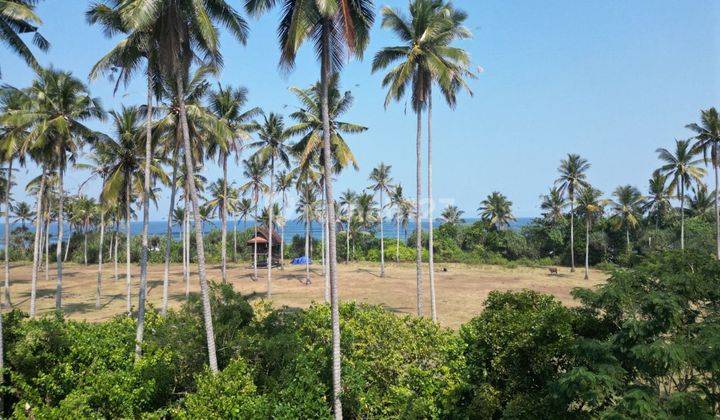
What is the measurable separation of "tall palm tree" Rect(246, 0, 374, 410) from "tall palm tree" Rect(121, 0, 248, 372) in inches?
79.5

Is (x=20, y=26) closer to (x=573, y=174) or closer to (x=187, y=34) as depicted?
(x=187, y=34)

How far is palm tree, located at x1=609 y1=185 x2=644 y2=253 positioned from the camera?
1933 inches

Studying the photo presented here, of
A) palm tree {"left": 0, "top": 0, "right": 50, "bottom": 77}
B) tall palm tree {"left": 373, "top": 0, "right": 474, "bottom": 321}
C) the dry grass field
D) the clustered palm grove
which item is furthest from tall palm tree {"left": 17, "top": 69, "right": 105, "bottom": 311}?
tall palm tree {"left": 373, "top": 0, "right": 474, "bottom": 321}

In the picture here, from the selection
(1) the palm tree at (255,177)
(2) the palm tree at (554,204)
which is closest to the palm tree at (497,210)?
(2) the palm tree at (554,204)

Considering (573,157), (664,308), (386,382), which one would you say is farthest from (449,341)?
(573,157)

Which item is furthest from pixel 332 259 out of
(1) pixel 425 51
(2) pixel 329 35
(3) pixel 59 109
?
(3) pixel 59 109

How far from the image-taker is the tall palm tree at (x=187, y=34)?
409 inches

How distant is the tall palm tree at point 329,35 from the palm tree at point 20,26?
646cm

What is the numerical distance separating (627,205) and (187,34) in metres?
52.1

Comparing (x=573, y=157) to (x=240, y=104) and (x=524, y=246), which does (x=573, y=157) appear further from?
(x=240, y=104)

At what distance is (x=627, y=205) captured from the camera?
49438 millimetres

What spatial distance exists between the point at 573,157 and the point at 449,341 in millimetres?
40068

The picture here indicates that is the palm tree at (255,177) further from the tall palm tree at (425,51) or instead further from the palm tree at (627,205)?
the palm tree at (627,205)

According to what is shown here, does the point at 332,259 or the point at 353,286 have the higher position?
the point at 332,259
